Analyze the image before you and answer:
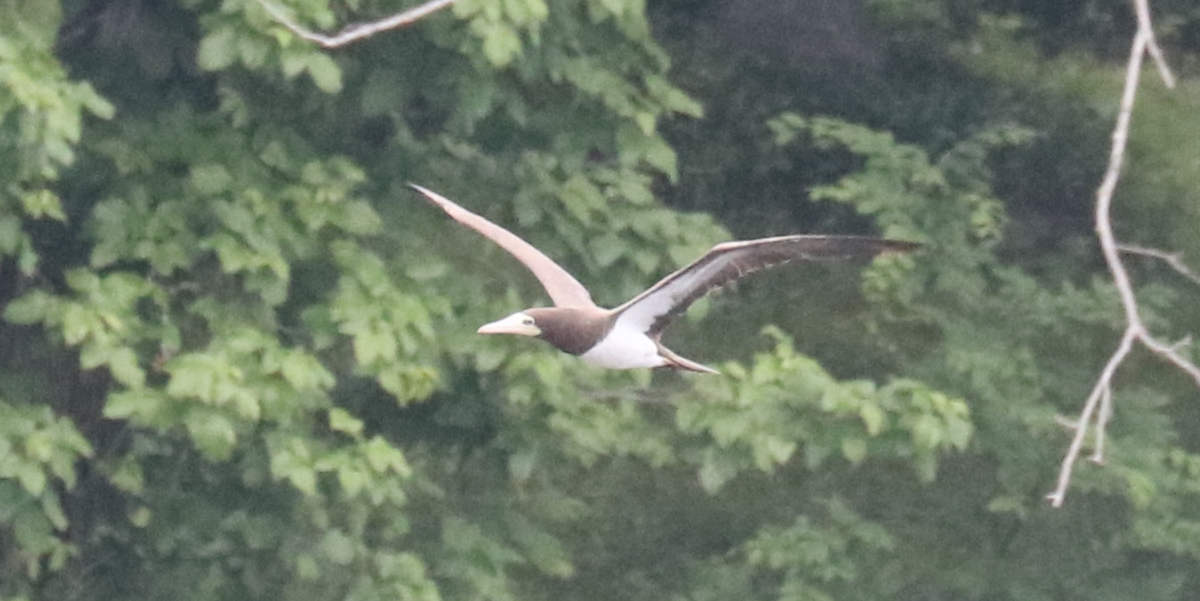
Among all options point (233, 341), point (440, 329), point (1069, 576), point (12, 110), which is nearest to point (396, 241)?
point (440, 329)

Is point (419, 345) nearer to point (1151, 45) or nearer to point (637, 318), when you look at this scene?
point (637, 318)

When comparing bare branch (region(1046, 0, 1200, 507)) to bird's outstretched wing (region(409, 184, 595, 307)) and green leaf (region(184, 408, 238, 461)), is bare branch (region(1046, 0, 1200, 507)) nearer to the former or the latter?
bird's outstretched wing (region(409, 184, 595, 307))

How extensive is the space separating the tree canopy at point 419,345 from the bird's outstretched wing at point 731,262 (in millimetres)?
818

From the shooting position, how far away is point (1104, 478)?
6.63m

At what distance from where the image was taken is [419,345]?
503 cm

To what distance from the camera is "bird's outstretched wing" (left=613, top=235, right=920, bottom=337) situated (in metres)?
3.09

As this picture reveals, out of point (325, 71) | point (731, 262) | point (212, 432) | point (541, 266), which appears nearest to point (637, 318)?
point (731, 262)

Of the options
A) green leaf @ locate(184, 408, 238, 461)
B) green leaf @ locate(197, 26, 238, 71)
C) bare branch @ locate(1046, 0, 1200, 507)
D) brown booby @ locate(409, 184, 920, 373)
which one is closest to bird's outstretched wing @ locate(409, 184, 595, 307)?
brown booby @ locate(409, 184, 920, 373)

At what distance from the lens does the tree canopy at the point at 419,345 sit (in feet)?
15.8

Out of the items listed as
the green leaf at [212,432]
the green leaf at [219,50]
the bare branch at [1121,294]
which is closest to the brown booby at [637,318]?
the bare branch at [1121,294]

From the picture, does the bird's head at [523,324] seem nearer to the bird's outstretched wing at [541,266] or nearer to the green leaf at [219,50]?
the bird's outstretched wing at [541,266]

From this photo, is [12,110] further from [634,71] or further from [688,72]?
[688,72]

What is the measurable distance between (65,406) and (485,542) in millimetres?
1309

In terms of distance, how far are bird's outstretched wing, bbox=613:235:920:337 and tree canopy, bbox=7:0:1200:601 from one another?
0.82 metres
